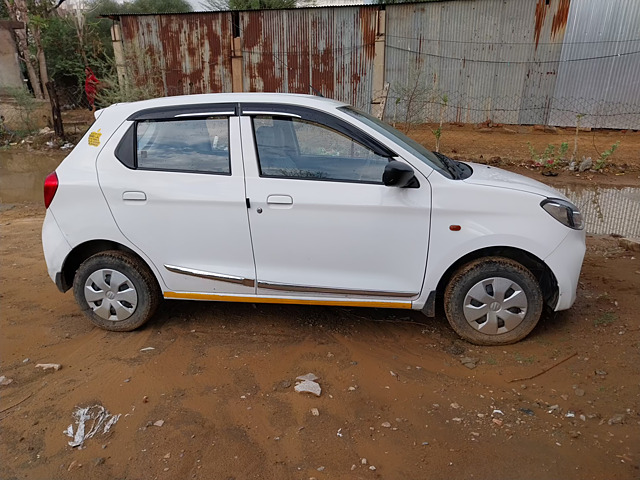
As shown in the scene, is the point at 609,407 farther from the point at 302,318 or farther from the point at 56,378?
the point at 56,378

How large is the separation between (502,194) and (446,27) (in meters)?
12.7

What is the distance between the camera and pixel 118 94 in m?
12.8

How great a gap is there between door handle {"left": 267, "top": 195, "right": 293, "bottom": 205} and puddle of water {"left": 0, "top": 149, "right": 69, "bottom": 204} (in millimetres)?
8127

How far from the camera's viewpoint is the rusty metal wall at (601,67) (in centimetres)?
1326

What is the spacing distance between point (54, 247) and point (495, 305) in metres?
3.42

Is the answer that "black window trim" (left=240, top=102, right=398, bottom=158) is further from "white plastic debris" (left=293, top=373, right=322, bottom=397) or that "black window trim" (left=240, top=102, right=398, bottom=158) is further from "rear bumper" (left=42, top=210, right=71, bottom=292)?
"rear bumper" (left=42, top=210, right=71, bottom=292)

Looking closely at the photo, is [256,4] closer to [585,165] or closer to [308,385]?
[585,165]

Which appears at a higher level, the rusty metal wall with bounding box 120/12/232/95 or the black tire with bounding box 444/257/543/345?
the rusty metal wall with bounding box 120/12/232/95

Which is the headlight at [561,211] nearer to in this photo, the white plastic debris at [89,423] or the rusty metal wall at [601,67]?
the white plastic debris at [89,423]

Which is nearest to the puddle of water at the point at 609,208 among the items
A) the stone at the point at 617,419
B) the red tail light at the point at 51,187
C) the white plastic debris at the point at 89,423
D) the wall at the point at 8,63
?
the stone at the point at 617,419

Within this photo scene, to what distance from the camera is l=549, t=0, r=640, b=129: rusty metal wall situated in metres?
13.3

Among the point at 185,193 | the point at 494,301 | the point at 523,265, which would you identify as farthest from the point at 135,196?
the point at 523,265

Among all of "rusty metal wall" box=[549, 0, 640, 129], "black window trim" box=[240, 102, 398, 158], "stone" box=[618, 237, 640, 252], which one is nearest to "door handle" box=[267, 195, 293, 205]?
"black window trim" box=[240, 102, 398, 158]

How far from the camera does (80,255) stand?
4.05 m
